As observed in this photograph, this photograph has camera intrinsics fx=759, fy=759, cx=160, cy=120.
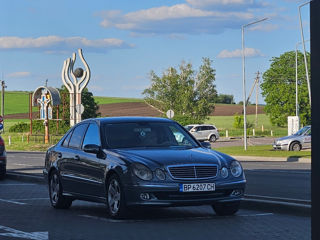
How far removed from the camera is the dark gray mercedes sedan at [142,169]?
10125 millimetres

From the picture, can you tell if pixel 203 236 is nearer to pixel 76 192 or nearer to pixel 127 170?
pixel 127 170

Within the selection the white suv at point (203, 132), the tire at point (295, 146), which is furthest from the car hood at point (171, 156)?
the white suv at point (203, 132)

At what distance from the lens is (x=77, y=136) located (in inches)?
495

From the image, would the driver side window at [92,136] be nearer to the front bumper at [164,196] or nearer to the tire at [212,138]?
the front bumper at [164,196]

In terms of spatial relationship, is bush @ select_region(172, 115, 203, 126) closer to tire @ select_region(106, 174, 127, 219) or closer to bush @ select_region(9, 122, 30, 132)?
bush @ select_region(9, 122, 30, 132)

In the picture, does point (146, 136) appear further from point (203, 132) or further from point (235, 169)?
point (203, 132)

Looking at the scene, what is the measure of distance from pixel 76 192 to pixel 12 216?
1.20 metres

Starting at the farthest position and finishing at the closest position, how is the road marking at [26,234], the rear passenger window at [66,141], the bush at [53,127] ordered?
the bush at [53,127], the rear passenger window at [66,141], the road marking at [26,234]

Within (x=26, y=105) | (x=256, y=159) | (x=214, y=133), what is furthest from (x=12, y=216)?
(x=26, y=105)

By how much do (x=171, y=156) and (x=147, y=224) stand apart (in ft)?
3.41

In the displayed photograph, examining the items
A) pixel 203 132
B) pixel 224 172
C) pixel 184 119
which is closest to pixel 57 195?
pixel 224 172

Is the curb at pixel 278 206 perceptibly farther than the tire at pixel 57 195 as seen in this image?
No

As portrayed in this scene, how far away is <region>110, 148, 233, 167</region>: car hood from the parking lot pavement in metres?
0.70

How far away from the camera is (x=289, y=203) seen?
11.4 meters
